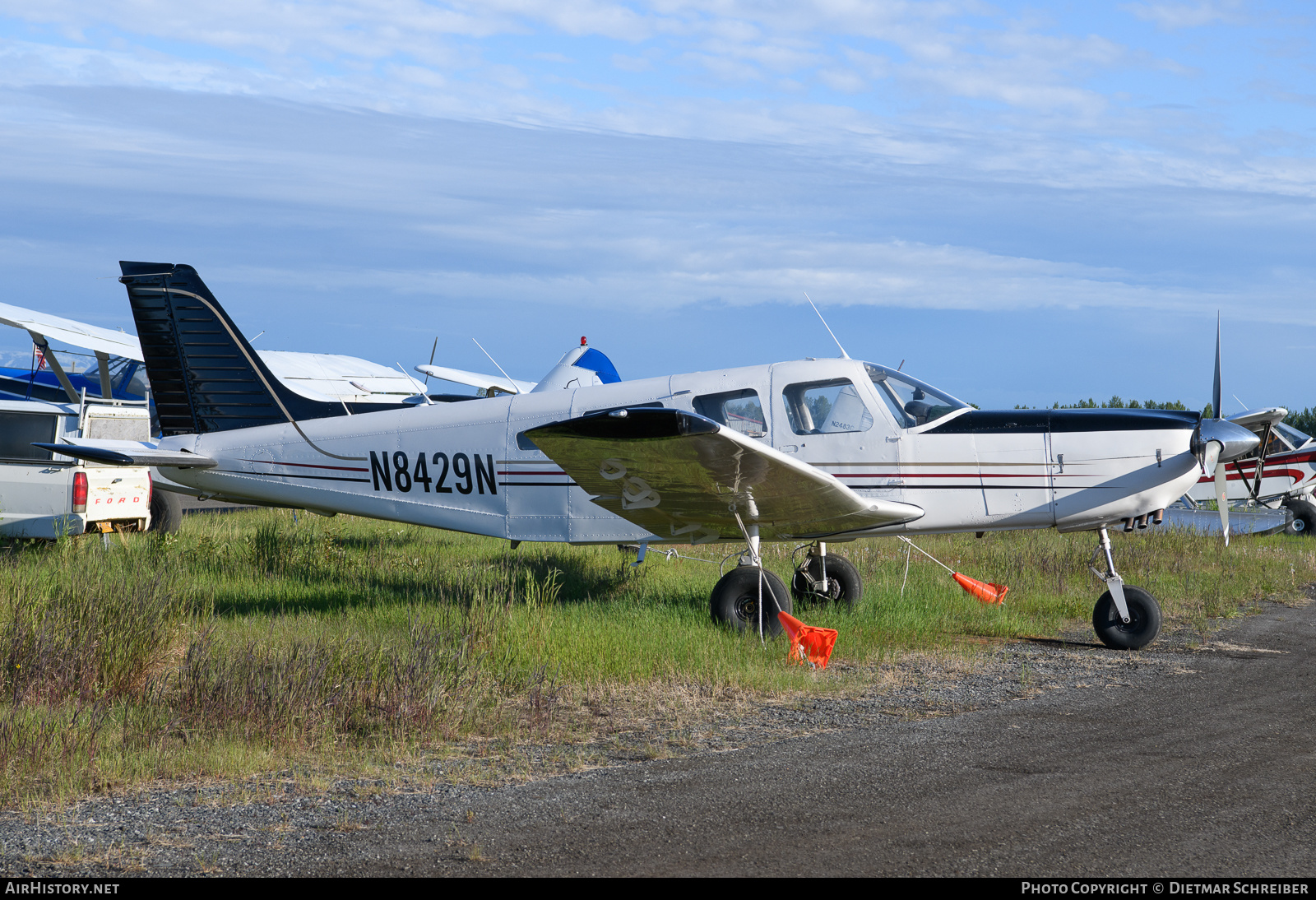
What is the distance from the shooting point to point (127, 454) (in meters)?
8.95

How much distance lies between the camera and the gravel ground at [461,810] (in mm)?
3523

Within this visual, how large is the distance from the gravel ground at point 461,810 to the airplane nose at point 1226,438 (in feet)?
7.62

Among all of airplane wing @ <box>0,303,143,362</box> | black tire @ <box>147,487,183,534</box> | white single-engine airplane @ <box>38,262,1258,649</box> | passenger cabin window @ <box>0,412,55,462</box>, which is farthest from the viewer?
airplane wing @ <box>0,303,143,362</box>

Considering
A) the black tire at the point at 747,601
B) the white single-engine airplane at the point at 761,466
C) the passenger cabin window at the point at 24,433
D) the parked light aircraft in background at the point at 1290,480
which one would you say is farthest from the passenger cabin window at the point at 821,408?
the parked light aircraft in background at the point at 1290,480

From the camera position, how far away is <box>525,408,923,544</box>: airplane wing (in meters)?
6.57

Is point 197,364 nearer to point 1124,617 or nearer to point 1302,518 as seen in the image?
point 1124,617

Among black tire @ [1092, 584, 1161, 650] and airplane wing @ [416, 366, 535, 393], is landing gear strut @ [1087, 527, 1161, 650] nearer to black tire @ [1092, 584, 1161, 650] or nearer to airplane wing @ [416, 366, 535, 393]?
black tire @ [1092, 584, 1161, 650]

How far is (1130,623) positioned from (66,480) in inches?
421

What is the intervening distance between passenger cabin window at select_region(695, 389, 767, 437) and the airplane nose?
3.33 meters

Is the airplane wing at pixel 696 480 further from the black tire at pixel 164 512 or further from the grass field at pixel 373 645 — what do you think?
the black tire at pixel 164 512

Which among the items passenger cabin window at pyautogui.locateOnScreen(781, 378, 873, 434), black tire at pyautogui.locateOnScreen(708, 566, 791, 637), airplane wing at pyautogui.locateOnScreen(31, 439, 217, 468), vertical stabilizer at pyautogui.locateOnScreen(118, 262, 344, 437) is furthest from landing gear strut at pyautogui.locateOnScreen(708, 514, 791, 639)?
airplane wing at pyautogui.locateOnScreen(31, 439, 217, 468)

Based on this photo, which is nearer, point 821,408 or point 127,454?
point 821,408

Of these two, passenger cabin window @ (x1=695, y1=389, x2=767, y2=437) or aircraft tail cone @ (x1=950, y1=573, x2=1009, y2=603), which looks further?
aircraft tail cone @ (x1=950, y1=573, x2=1009, y2=603)

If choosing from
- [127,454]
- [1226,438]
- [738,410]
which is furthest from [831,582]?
[127,454]
